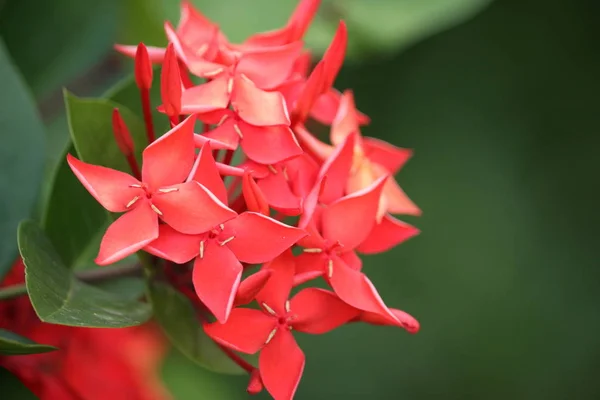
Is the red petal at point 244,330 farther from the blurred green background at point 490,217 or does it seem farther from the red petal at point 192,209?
the blurred green background at point 490,217

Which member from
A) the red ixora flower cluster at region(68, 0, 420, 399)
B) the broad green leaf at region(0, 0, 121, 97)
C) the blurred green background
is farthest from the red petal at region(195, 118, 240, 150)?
the blurred green background

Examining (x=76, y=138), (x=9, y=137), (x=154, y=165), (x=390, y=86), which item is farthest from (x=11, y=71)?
(x=390, y=86)

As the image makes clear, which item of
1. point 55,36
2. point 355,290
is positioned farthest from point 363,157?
point 55,36

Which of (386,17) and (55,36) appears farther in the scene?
(386,17)

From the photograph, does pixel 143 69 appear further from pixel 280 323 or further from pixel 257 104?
pixel 280 323

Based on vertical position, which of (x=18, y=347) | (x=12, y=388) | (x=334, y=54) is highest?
(x=334, y=54)

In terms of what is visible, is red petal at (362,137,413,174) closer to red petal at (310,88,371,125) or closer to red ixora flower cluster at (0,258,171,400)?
red petal at (310,88,371,125)

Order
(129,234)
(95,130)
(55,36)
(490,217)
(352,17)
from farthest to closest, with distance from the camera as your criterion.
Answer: (490,217) < (352,17) < (55,36) < (95,130) < (129,234)

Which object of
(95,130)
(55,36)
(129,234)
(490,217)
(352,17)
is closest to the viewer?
(129,234)

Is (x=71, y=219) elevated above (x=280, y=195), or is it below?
below
